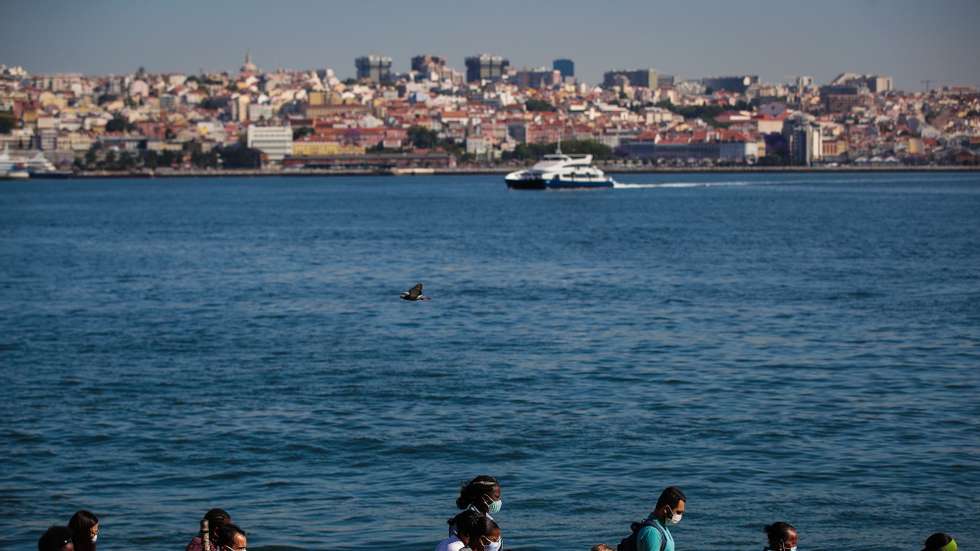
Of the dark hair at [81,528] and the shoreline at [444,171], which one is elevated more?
the dark hair at [81,528]

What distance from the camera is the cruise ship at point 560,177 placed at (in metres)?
Answer: 75.5

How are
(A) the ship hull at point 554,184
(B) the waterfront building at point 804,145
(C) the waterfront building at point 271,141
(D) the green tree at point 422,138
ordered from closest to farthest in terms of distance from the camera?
(A) the ship hull at point 554,184 < (B) the waterfront building at point 804,145 < (C) the waterfront building at point 271,141 < (D) the green tree at point 422,138

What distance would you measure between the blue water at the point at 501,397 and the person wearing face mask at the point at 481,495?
134 inches

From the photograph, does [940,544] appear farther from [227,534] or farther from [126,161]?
[126,161]

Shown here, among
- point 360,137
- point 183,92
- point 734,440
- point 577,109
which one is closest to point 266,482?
point 734,440

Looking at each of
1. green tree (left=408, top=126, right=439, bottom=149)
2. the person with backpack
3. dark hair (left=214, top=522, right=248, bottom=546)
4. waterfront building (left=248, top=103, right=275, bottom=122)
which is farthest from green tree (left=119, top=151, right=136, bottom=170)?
the person with backpack

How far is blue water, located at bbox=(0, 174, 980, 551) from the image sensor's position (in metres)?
8.95

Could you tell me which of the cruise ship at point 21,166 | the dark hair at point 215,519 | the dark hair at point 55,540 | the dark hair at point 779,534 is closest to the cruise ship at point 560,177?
the cruise ship at point 21,166

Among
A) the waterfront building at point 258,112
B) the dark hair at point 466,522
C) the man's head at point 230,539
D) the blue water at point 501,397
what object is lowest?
the blue water at point 501,397

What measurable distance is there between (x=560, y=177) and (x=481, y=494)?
233 ft

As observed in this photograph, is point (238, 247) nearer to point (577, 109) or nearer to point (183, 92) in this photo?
point (577, 109)

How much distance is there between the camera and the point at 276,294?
22578 mm

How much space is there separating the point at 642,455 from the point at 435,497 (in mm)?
1682

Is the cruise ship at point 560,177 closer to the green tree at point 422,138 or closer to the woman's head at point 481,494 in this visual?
the green tree at point 422,138
